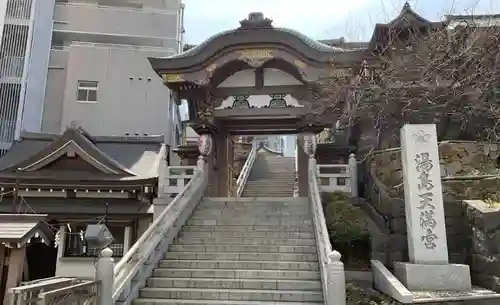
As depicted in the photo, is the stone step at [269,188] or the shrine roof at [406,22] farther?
the stone step at [269,188]

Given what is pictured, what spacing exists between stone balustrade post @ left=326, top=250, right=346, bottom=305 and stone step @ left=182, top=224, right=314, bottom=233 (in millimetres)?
3435

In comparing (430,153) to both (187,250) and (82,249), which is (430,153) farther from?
(82,249)

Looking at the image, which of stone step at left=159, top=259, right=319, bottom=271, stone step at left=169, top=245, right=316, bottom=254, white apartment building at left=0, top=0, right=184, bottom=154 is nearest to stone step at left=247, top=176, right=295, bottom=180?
white apartment building at left=0, top=0, right=184, bottom=154

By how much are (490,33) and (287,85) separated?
6.66 m

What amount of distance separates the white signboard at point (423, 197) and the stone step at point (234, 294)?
7.16 feet

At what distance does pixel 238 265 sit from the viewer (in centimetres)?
911

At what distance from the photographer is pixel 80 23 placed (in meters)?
23.2

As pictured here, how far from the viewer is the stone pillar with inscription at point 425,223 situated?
7648 mm

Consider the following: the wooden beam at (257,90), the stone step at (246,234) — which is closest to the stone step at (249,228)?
the stone step at (246,234)

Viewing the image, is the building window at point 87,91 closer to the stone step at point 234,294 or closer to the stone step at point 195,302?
the stone step at point 234,294

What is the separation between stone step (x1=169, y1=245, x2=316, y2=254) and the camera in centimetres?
966

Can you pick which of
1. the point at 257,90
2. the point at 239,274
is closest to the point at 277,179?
the point at 257,90

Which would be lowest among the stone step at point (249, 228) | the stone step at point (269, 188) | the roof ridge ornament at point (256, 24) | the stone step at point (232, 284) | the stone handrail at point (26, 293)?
the stone step at point (232, 284)

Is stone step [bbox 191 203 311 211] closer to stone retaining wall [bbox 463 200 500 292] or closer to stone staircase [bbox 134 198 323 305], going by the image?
stone staircase [bbox 134 198 323 305]
